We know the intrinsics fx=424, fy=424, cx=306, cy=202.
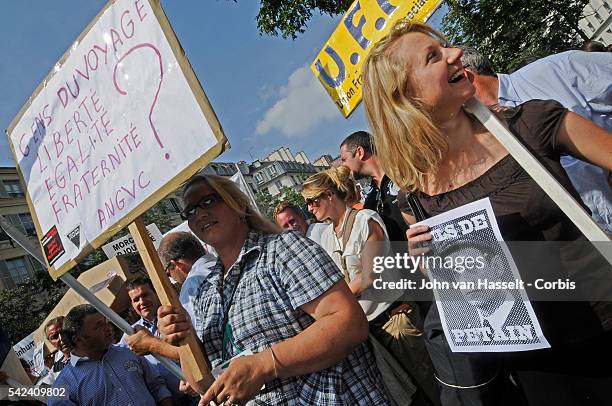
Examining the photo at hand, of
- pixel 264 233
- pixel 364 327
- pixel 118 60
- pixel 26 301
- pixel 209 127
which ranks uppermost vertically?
pixel 26 301

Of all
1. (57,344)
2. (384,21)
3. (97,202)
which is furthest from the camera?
(57,344)

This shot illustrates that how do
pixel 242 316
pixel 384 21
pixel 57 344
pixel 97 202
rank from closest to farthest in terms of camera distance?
pixel 242 316, pixel 97 202, pixel 384 21, pixel 57 344

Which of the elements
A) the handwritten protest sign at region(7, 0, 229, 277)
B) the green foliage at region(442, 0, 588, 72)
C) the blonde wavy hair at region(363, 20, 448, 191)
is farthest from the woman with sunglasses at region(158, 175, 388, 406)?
the green foliage at region(442, 0, 588, 72)

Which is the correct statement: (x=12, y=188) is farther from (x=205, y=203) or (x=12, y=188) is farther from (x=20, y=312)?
Answer: (x=205, y=203)

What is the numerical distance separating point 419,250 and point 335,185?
185cm

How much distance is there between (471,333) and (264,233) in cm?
90

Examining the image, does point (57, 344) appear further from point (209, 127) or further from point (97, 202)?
point (209, 127)

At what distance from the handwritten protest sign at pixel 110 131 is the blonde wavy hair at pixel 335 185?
5.81 ft

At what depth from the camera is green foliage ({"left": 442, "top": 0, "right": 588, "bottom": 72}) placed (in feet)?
40.9

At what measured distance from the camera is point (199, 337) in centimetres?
175

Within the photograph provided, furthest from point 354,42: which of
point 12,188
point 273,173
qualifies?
point 273,173

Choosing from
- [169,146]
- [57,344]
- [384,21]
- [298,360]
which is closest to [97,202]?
[169,146]

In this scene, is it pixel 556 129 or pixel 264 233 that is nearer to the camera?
pixel 556 129

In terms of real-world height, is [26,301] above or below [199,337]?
above
